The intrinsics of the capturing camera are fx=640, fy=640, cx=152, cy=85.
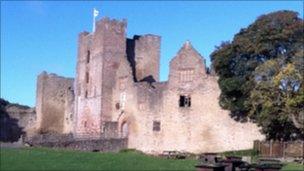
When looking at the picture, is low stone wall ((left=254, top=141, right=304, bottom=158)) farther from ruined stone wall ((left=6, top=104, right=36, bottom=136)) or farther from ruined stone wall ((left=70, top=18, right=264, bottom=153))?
ruined stone wall ((left=6, top=104, right=36, bottom=136))

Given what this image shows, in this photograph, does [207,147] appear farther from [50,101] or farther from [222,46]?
[50,101]

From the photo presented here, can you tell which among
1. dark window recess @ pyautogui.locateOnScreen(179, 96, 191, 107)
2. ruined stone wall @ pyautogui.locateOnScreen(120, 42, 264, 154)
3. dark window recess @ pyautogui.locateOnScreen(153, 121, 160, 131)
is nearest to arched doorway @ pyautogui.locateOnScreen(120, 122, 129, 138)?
ruined stone wall @ pyautogui.locateOnScreen(120, 42, 264, 154)

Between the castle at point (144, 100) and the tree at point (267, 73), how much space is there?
2.27m

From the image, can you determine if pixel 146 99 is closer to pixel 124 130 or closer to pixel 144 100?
pixel 144 100

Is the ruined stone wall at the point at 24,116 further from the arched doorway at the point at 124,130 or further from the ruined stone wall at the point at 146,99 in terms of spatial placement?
the arched doorway at the point at 124,130

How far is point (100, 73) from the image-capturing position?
6244 centimetres

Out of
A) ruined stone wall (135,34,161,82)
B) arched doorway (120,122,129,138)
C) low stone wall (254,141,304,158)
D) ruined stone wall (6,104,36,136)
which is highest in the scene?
ruined stone wall (135,34,161,82)

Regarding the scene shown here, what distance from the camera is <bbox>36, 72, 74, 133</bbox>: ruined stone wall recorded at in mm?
76375

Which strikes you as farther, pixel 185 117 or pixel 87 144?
pixel 185 117

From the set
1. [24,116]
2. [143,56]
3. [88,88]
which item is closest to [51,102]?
[24,116]

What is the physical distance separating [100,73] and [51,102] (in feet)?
55.7

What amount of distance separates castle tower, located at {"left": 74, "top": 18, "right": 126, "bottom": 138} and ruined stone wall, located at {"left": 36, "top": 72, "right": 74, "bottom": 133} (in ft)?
34.9

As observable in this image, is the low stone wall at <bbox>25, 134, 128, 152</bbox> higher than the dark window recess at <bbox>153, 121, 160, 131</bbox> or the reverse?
the reverse

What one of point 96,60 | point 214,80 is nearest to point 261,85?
point 214,80
